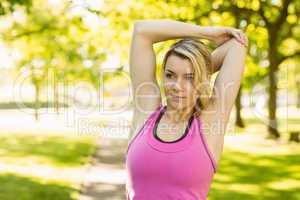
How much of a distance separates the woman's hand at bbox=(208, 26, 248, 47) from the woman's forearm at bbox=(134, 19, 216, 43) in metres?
0.03

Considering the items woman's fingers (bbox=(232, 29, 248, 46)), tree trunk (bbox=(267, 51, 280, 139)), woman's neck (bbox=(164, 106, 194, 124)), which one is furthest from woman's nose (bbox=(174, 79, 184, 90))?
tree trunk (bbox=(267, 51, 280, 139))

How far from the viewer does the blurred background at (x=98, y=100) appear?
1012 centimetres

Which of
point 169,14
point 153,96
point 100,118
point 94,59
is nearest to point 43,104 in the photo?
point 100,118

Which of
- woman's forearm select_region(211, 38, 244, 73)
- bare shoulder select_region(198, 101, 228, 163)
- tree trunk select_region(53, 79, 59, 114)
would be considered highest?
woman's forearm select_region(211, 38, 244, 73)

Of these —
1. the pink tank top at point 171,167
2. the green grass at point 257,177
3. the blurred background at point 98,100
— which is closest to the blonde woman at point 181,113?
the pink tank top at point 171,167

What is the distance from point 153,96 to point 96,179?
8047 mm

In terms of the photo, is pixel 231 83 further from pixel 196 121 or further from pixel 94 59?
pixel 94 59

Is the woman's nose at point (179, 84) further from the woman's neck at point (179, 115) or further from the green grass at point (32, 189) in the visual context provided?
the green grass at point (32, 189)

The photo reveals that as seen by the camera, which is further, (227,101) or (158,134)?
(227,101)

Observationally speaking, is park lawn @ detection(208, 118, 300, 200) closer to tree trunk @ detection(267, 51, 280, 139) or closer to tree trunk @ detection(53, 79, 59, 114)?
tree trunk @ detection(267, 51, 280, 139)

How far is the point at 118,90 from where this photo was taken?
3681 cm

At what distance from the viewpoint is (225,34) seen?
8.55 feet

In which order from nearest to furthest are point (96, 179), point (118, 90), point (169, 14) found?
point (96, 179), point (169, 14), point (118, 90)

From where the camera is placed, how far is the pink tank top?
85.4 inches
